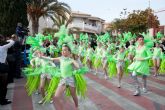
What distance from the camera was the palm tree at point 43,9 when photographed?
94.2 ft

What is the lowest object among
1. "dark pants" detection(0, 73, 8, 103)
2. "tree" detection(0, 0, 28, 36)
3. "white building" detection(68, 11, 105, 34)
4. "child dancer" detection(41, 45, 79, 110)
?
"dark pants" detection(0, 73, 8, 103)

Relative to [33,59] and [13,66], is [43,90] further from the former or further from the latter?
[13,66]

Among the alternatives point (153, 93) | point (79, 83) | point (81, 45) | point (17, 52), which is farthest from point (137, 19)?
point (79, 83)

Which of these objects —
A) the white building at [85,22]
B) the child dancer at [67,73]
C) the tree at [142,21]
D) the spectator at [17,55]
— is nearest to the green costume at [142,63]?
the child dancer at [67,73]

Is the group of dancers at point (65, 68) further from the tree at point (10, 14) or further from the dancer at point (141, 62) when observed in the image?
the tree at point (10, 14)

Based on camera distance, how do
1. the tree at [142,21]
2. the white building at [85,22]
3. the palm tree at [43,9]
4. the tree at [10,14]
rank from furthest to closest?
the white building at [85,22]
the tree at [142,21]
the palm tree at [43,9]
the tree at [10,14]

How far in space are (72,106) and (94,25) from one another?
6964cm

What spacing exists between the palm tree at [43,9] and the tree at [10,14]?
19.3 ft

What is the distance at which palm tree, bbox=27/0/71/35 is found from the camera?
28.7 metres

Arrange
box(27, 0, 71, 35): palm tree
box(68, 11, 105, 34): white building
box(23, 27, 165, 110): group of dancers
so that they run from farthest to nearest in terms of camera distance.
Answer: box(68, 11, 105, 34): white building, box(27, 0, 71, 35): palm tree, box(23, 27, 165, 110): group of dancers

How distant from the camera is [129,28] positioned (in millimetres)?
47625

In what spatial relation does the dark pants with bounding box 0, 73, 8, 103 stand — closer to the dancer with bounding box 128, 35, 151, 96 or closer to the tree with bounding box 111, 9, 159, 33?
the dancer with bounding box 128, 35, 151, 96

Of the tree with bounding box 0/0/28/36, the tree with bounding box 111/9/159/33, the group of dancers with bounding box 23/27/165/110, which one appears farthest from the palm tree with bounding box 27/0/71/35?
the tree with bounding box 111/9/159/33

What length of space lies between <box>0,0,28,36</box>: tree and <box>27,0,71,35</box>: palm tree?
5877 mm
